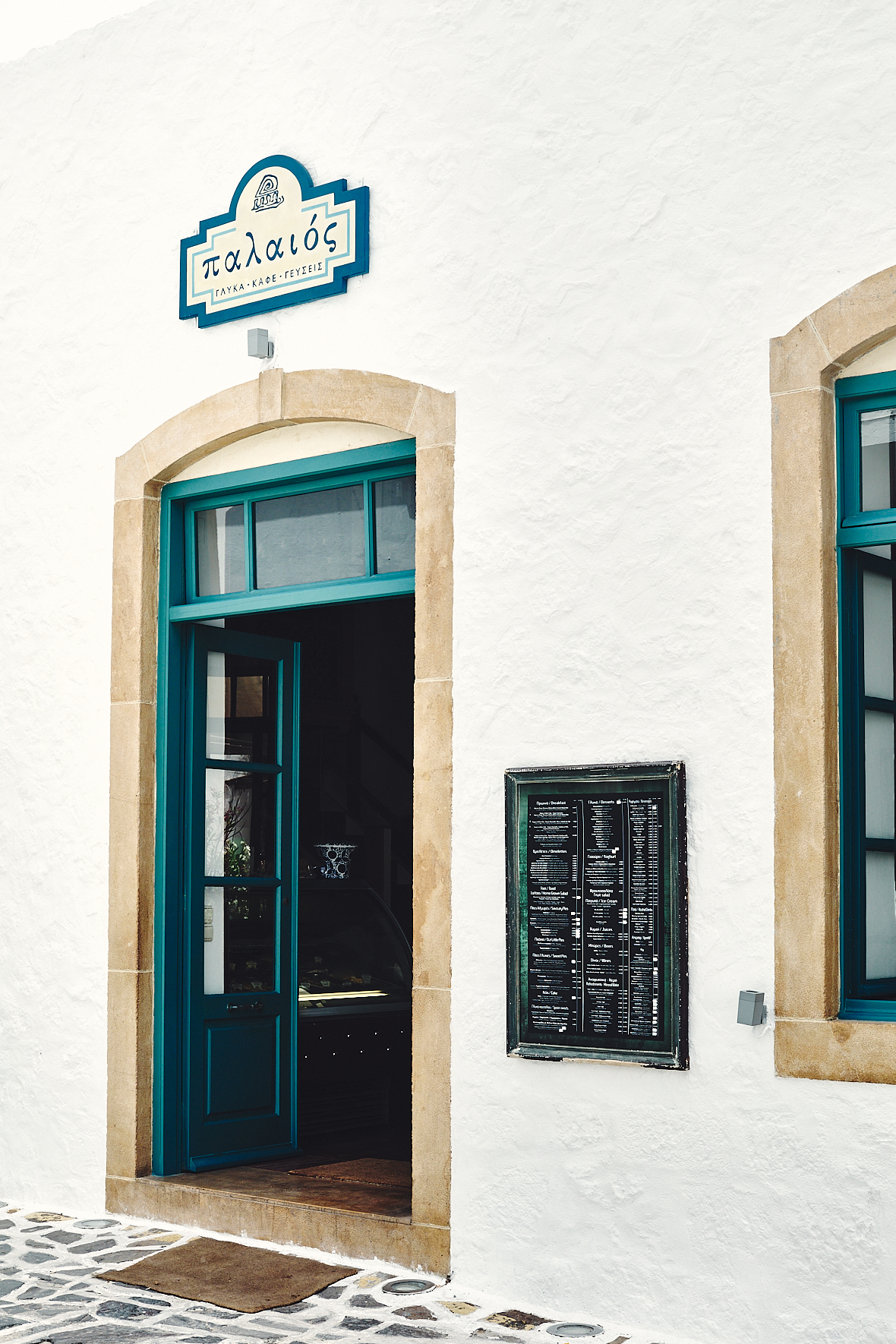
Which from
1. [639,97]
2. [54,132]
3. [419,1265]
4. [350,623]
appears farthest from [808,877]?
[350,623]

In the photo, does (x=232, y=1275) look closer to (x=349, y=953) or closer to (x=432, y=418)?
(x=349, y=953)

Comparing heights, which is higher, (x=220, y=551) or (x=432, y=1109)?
(x=220, y=551)

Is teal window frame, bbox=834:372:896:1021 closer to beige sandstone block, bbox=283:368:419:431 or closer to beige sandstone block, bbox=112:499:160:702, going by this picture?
beige sandstone block, bbox=283:368:419:431

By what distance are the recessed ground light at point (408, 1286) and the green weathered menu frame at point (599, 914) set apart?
0.94 metres

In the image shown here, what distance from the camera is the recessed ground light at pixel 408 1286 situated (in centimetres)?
568

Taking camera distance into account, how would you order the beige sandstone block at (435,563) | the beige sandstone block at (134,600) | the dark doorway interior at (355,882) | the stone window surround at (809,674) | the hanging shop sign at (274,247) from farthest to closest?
the dark doorway interior at (355,882)
the beige sandstone block at (134,600)
the hanging shop sign at (274,247)
the beige sandstone block at (435,563)
the stone window surround at (809,674)

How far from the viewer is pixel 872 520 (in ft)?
17.0

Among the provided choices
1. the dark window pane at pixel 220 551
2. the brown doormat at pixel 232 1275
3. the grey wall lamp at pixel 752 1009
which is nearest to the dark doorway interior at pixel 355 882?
the dark window pane at pixel 220 551

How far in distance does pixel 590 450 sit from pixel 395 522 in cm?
113

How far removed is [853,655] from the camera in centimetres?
523

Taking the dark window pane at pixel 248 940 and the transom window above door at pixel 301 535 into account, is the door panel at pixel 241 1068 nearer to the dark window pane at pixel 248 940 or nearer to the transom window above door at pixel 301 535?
the dark window pane at pixel 248 940

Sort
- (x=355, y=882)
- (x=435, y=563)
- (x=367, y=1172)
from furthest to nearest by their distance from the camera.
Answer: (x=355, y=882) → (x=367, y=1172) → (x=435, y=563)

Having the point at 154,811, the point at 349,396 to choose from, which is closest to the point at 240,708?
the point at 154,811

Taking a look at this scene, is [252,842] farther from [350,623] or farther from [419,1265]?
[350,623]
